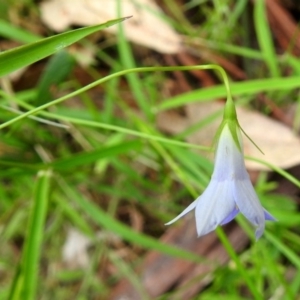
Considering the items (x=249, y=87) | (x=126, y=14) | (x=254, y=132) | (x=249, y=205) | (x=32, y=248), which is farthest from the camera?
(x=126, y=14)

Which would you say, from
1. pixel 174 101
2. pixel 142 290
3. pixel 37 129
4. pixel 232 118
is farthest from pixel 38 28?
pixel 232 118

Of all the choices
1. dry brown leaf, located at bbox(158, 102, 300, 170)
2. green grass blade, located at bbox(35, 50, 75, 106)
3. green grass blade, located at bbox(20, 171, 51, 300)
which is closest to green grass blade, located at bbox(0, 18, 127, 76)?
green grass blade, located at bbox(20, 171, 51, 300)

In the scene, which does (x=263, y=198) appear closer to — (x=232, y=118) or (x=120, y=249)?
(x=120, y=249)

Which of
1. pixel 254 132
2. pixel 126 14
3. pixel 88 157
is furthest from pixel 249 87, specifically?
pixel 126 14

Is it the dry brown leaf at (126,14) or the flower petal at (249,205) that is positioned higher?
the dry brown leaf at (126,14)

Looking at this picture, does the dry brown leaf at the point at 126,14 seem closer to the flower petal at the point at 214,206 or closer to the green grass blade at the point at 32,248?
the green grass blade at the point at 32,248

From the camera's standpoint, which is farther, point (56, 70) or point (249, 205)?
point (56, 70)

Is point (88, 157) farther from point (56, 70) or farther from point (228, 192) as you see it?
point (228, 192)

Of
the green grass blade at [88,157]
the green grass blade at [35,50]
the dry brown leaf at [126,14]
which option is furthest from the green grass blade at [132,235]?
the green grass blade at [35,50]

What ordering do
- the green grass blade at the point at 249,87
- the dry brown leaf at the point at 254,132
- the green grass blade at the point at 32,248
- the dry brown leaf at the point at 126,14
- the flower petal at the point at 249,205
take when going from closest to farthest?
the flower petal at the point at 249,205
the green grass blade at the point at 32,248
the green grass blade at the point at 249,87
the dry brown leaf at the point at 254,132
the dry brown leaf at the point at 126,14

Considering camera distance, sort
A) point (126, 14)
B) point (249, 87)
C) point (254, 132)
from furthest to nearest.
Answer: point (126, 14)
point (254, 132)
point (249, 87)

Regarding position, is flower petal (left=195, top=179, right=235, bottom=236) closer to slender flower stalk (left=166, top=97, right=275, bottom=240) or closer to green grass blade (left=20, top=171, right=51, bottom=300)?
slender flower stalk (left=166, top=97, right=275, bottom=240)
